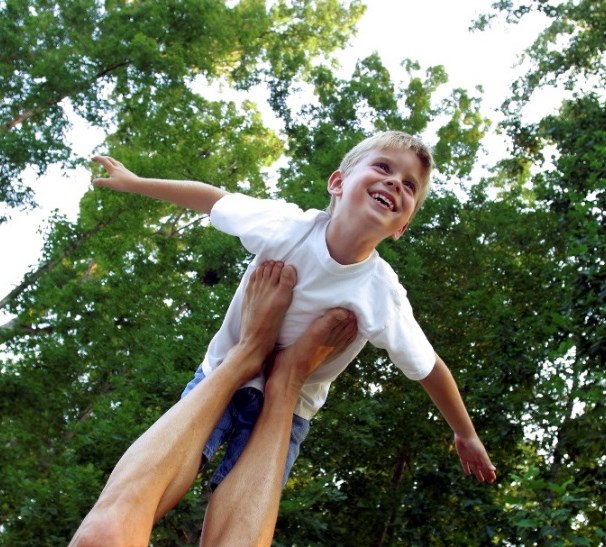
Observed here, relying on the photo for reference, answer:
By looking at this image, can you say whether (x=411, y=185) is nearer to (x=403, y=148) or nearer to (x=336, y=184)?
(x=403, y=148)

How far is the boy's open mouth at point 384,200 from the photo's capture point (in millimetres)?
2035

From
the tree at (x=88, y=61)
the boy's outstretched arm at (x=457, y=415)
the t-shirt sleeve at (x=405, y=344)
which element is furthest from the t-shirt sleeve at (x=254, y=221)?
the tree at (x=88, y=61)

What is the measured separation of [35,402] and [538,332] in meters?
4.70

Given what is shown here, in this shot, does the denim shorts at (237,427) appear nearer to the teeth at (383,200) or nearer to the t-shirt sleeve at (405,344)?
the t-shirt sleeve at (405,344)

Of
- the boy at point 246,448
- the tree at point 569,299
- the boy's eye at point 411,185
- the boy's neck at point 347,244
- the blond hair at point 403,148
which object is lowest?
the boy at point 246,448

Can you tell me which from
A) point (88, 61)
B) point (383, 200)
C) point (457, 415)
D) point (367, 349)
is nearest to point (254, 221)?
point (383, 200)

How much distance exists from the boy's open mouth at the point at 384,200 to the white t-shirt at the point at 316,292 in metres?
0.18

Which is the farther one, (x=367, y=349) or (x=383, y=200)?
(x=367, y=349)

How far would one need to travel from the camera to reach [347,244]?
2.06 metres

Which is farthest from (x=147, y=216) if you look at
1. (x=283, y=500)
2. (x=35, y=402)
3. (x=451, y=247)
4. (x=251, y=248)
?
(x=251, y=248)

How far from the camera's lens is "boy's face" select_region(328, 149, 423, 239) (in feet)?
6.64

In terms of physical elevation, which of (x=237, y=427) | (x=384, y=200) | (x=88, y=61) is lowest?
(x=237, y=427)

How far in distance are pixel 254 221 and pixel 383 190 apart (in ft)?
1.34

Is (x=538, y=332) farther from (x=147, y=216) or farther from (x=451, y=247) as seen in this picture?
(x=147, y=216)
